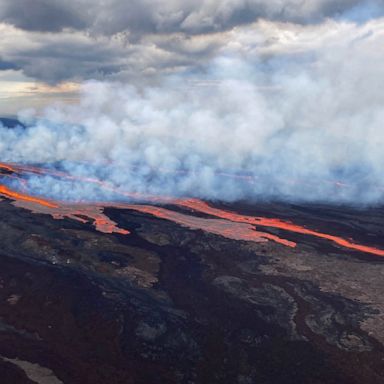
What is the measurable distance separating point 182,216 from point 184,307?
3063 centimetres

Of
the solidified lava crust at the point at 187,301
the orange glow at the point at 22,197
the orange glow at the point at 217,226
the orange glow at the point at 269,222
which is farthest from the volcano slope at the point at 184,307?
the orange glow at the point at 22,197

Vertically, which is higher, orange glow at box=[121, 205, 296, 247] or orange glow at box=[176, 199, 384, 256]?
orange glow at box=[176, 199, 384, 256]

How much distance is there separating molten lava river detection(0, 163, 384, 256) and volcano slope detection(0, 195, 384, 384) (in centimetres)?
175

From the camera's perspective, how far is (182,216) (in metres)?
68.6

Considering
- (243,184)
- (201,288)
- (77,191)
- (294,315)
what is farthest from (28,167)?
(294,315)

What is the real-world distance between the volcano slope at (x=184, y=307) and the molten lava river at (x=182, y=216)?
1745mm

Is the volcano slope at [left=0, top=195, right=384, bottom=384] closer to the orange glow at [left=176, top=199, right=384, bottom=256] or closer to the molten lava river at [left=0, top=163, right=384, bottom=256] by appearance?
the orange glow at [left=176, top=199, right=384, bottom=256]

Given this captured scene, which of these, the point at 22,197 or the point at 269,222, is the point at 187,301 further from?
the point at 22,197

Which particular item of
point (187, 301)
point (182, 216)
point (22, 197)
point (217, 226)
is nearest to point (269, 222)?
point (217, 226)

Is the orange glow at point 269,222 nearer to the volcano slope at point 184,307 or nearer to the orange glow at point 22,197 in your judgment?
the volcano slope at point 184,307

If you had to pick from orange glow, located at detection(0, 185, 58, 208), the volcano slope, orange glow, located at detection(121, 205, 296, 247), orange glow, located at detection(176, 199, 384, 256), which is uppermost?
orange glow, located at detection(176, 199, 384, 256)

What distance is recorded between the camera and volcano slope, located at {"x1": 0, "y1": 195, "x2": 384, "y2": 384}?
30406 mm

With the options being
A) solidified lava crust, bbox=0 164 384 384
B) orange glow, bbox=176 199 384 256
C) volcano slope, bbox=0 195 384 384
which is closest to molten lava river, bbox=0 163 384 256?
orange glow, bbox=176 199 384 256

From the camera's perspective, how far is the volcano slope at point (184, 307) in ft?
99.8
